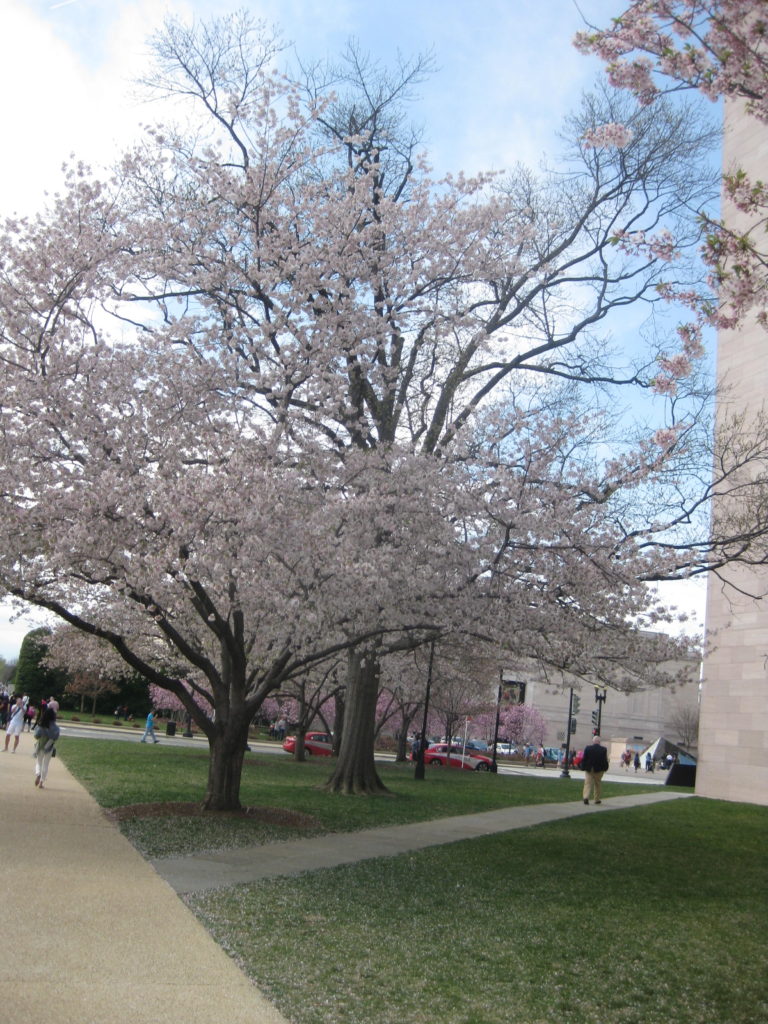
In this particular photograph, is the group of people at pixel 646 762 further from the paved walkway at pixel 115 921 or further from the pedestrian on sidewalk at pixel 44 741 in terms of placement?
the paved walkway at pixel 115 921

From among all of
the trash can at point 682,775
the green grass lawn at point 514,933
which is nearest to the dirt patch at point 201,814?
the green grass lawn at point 514,933

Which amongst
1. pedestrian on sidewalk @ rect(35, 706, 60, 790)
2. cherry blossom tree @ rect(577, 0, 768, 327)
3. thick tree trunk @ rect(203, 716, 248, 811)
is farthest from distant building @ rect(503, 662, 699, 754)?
cherry blossom tree @ rect(577, 0, 768, 327)

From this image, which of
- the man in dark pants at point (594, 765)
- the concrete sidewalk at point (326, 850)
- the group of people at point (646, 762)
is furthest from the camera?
the group of people at point (646, 762)

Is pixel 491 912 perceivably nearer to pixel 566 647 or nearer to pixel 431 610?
pixel 431 610

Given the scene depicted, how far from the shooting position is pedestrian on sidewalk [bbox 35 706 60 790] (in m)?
16.9

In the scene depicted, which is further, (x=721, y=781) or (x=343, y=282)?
(x=721, y=781)

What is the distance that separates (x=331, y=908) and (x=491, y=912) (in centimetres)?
153

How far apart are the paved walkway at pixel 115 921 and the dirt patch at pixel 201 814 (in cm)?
52

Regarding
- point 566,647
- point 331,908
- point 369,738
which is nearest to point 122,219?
point 566,647

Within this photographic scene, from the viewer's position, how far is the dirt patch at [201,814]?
14305 mm

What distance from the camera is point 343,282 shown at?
15.2 meters

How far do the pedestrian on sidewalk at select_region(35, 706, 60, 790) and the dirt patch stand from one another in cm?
262

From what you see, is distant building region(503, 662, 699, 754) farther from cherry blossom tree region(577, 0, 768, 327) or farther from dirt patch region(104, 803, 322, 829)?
cherry blossom tree region(577, 0, 768, 327)

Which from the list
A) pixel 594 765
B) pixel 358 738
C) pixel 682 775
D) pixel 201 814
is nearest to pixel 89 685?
pixel 682 775
